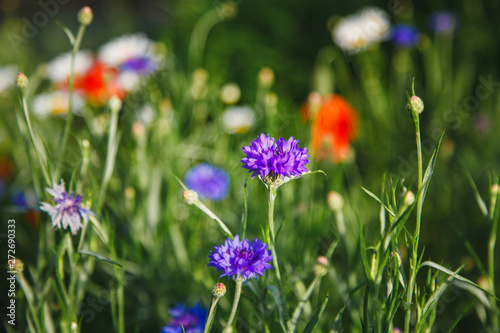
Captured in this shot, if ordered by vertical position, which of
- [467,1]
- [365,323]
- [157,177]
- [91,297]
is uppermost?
[467,1]

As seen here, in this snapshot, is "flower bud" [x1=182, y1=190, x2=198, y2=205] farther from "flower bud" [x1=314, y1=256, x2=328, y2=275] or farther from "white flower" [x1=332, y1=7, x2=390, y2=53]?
"white flower" [x1=332, y1=7, x2=390, y2=53]

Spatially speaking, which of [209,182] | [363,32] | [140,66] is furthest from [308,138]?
[363,32]

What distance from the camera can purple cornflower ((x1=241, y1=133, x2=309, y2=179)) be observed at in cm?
44

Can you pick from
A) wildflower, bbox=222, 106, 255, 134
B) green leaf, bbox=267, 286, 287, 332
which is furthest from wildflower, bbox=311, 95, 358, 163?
green leaf, bbox=267, 286, 287, 332

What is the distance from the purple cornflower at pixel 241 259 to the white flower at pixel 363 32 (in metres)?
0.94

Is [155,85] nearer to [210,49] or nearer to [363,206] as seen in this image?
[210,49]

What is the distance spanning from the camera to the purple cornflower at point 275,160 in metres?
0.44

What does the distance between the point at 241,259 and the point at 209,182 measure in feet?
1.33

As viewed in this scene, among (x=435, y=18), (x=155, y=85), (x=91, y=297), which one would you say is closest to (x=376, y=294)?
(x=91, y=297)

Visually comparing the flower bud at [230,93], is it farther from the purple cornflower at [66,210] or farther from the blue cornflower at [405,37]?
the purple cornflower at [66,210]

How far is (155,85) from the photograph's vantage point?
114cm

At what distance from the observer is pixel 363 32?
1.27 metres

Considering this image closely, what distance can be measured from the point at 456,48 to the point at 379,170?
56cm

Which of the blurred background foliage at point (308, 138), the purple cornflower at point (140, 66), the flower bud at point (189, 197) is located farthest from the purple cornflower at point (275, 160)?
the purple cornflower at point (140, 66)
